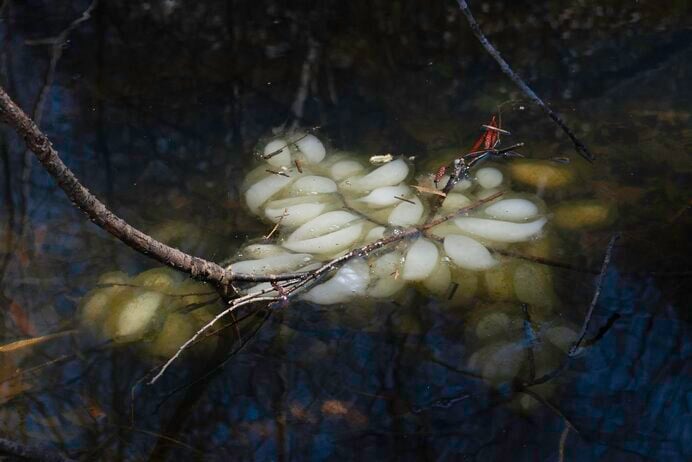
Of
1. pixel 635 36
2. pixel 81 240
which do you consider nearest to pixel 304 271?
pixel 81 240

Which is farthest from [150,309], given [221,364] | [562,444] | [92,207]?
[562,444]

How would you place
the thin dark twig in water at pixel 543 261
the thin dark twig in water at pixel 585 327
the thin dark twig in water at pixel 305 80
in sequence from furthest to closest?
the thin dark twig in water at pixel 305 80, the thin dark twig in water at pixel 543 261, the thin dark twig in water at pixel 585 327

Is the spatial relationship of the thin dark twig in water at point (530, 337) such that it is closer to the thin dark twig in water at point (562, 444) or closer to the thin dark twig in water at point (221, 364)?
the thin dark twig in water at point (562, 444)

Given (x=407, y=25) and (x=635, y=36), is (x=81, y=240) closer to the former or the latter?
(x=407, y=25)

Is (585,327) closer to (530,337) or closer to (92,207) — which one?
(530,337)

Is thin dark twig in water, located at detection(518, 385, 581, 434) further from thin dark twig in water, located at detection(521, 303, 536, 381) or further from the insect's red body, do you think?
the insect's red body

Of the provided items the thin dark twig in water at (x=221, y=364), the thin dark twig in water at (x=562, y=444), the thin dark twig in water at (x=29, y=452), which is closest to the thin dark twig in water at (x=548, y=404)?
the thin dark twig in water at (x=562, y=444)

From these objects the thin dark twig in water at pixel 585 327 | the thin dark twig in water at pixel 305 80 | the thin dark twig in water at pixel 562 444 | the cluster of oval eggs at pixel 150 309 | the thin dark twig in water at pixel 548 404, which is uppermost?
the thin dark twig in water at pixel 305 80

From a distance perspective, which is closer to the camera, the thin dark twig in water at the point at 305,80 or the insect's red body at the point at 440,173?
the insect's red body at the point at 440,173
